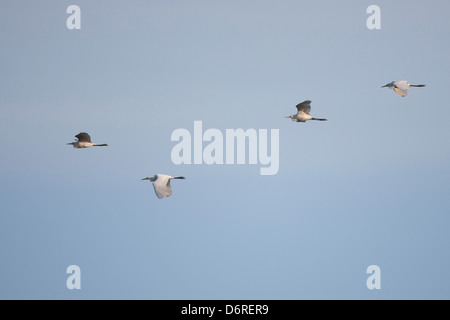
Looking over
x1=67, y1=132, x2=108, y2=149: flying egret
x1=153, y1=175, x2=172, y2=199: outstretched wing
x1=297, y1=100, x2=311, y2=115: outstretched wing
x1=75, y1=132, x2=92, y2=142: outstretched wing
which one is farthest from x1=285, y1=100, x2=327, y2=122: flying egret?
x1=75, y1=132, x2=92, y2=142: outstretched wing

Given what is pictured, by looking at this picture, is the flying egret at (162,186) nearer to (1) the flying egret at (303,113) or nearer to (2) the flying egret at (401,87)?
(1) the flying egret at (303,113)

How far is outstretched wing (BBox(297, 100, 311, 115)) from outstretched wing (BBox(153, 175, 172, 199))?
7.16 metres

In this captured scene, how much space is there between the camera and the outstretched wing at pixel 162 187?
42481 millimetres

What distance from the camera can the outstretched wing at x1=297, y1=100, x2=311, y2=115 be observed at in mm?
48250

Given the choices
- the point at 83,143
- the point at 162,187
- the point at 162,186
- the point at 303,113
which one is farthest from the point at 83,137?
the point at 303,113

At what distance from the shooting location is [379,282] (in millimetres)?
50625

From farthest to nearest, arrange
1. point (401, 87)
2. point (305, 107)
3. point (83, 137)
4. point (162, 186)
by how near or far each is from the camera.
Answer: point (305, 107), point (83, 137), point (401, 87), point (162, 186)

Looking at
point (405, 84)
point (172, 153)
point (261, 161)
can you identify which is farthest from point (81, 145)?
point (405, 84)

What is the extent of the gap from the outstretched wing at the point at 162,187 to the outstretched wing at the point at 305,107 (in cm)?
716

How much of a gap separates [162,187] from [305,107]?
8.29 metres

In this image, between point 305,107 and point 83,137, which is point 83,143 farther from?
point 305,107

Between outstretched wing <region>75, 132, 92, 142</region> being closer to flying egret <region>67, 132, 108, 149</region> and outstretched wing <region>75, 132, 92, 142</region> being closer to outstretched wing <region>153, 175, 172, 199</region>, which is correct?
flying egret <region>67, 132, 108, 149</region>

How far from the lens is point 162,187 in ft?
142
